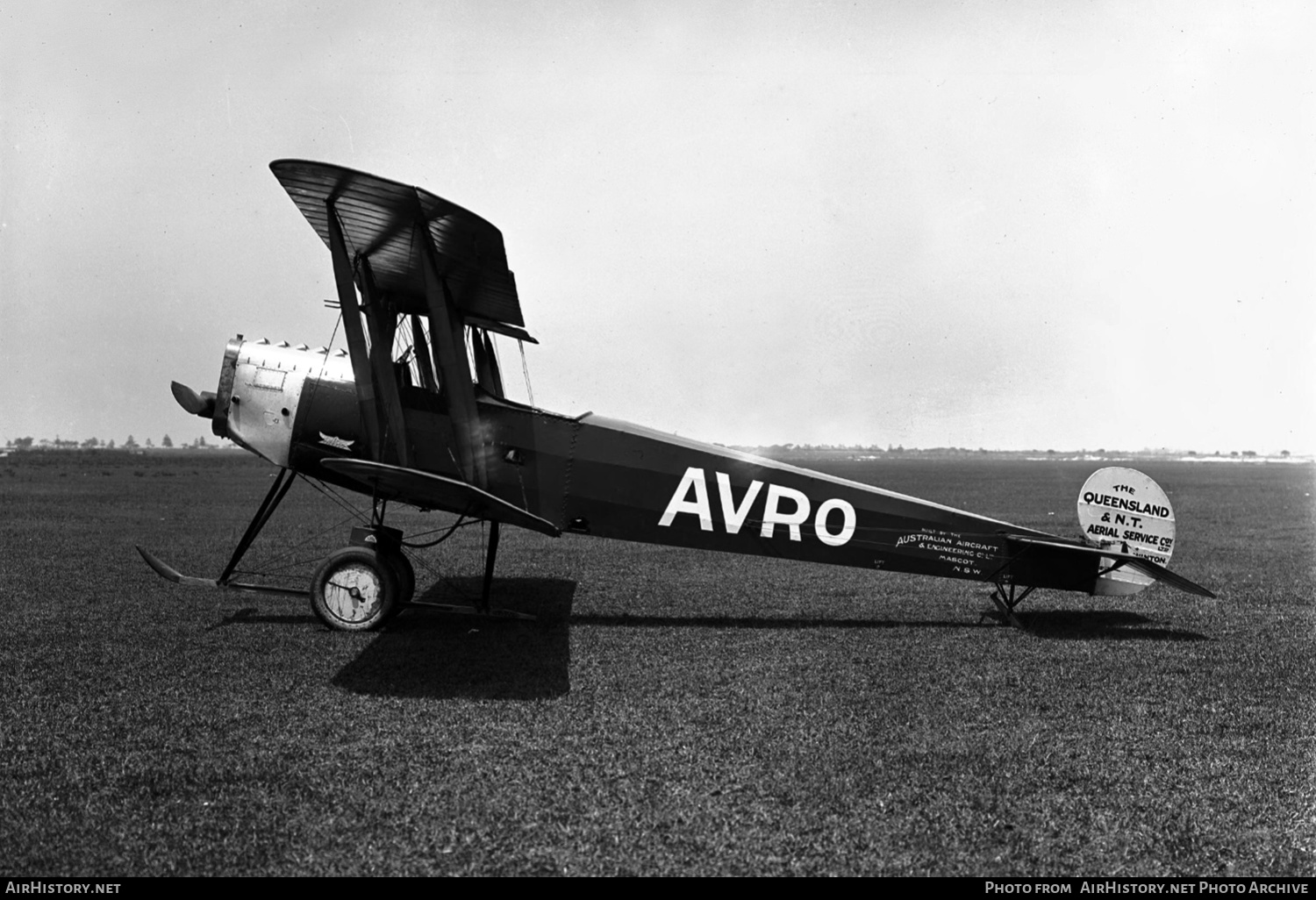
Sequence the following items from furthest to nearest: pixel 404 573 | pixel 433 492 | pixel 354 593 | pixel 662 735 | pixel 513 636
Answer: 1. pixel 404 573
2. pixel 513 636
3. pixel 354 593
4. pixel 433 492
5. pixel 662 735

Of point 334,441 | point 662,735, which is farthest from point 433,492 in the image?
point 662,735

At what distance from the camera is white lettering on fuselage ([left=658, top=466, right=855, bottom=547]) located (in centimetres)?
814

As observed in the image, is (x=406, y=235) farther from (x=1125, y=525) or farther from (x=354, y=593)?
(x=1125, y=525)

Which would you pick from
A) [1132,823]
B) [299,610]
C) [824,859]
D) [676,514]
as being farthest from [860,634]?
[299,610]

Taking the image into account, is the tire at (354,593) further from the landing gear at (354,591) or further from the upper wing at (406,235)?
the upper wing at (406,235)

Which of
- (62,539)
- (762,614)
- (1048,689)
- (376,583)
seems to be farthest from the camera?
(62,539)

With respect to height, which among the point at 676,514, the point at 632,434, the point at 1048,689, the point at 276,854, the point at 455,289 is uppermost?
the point at 455,289

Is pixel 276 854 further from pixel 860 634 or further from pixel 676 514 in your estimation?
pixel 860 634

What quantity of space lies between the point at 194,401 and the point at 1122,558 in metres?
8.32

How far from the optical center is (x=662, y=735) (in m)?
5.10

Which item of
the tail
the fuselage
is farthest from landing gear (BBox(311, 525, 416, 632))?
the tail

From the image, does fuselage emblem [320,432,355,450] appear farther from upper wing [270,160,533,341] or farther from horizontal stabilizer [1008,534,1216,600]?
horizontal stabilizer [1008,534,1216,600]

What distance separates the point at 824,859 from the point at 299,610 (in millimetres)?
6463

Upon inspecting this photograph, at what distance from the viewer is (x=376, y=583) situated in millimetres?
7594
